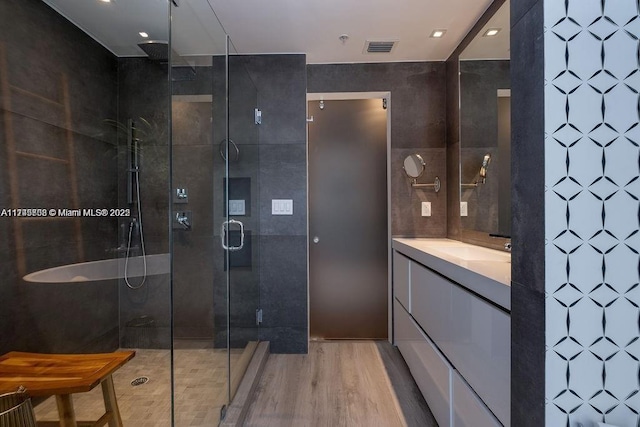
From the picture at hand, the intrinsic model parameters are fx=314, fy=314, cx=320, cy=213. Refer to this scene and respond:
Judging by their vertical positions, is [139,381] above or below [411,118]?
below

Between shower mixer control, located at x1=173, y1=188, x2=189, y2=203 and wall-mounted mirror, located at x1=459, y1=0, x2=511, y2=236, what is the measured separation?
65.7 inches

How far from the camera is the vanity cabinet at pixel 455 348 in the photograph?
1.04 m

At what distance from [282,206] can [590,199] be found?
7.11ft

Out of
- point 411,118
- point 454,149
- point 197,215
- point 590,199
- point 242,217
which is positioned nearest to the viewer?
point 590,199

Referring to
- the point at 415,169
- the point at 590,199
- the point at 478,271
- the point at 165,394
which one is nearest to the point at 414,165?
the point at 415,169

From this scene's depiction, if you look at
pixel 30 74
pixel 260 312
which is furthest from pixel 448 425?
pixel 30 74

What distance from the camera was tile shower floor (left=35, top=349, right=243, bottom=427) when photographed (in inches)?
60.4

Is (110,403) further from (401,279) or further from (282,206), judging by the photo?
(401,279)

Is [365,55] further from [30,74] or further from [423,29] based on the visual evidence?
Result: [30,74]

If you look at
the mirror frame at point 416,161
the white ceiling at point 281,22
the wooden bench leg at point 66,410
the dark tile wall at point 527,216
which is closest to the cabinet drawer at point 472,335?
the dark tile wall at point 527,216

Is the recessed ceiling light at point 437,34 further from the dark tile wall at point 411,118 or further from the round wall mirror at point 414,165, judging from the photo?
the round wall mirror at point 414,165

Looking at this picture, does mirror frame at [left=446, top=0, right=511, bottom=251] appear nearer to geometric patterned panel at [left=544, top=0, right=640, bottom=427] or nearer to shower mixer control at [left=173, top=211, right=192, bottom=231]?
geometric patterned panel at [left=544, top=0, right=640, bottom=427]

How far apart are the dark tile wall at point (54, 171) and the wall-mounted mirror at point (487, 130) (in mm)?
2506

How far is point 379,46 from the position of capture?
2.51 metres
